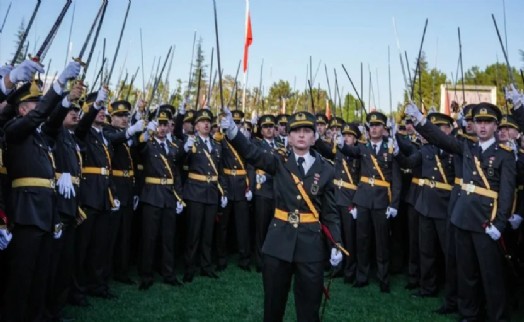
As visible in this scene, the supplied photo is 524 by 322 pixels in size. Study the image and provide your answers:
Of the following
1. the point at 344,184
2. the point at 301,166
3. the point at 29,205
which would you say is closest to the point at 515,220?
the point at 344,184

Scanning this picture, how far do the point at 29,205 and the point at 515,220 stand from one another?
5893mm

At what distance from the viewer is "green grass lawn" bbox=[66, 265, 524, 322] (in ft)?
20.2

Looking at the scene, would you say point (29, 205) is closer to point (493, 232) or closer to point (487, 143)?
point (493, 232)

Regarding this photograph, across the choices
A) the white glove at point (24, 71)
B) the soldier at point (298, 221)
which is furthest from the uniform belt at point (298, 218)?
the white glove at point (24, 71)

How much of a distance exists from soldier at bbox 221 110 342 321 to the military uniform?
200 cm

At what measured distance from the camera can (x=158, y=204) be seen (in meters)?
7.59

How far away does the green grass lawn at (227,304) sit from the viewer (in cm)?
615

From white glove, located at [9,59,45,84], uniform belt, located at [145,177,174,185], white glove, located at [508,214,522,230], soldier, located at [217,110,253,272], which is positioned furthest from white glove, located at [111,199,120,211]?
white glove, located at [508,214,522,230]

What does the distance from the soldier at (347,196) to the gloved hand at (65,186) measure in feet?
14.9

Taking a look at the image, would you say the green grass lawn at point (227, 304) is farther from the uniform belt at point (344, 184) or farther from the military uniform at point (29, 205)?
the uniform belt at point (344, 184)

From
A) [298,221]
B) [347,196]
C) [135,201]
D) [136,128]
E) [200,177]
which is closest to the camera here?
[298,221]

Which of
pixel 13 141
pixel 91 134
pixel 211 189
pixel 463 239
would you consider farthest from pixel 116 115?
pixel 463 239

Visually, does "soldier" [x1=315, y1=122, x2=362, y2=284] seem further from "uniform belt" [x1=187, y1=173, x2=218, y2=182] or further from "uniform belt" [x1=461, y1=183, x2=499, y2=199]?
"uniform belt" [x1=461, y1=183, x2=499, y2=199]

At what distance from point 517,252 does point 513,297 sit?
0.68m
